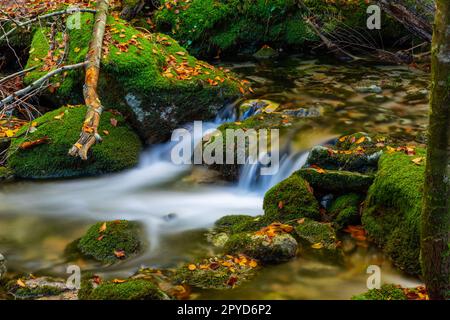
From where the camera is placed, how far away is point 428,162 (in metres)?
3.52

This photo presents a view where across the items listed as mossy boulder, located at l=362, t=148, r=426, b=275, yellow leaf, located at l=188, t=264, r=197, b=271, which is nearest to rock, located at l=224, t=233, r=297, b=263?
yellow leaf, located at l=188, t=264, r=197, b=271

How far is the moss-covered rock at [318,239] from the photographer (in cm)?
562

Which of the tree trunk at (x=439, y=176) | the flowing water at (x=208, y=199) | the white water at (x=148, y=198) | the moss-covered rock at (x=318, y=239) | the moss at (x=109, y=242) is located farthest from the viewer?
the white water at (x=148, y=198)

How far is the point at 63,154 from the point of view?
8.26 meters

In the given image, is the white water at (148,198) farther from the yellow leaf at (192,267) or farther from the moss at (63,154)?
the yellow leaf at (192,267)

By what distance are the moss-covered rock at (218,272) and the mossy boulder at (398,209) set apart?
1.48 meters

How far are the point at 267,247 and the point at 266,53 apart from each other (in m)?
8.65

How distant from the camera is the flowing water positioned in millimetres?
5277

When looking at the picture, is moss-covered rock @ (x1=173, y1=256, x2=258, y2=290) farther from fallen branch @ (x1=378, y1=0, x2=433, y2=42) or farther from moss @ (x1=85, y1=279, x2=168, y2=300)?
fallen branch @ (x1=378, y1=0, x2=433, y2=42)

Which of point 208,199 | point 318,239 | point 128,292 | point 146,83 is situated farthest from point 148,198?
point 128,292

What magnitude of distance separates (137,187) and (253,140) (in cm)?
195

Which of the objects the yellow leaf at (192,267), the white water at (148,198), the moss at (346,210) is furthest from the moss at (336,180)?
the yellow leaf at (192,267)

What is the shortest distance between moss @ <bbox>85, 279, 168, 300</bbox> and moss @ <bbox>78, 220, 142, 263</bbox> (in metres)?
1.18

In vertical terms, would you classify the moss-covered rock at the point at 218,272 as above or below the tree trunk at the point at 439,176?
below
